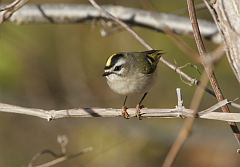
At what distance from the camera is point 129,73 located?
3.57m

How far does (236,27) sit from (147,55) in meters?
1.64

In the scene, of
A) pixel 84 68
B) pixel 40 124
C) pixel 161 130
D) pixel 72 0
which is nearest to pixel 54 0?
pixel 72 0

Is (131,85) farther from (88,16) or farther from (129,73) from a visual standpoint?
(88,16)

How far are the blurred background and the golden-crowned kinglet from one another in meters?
2.82

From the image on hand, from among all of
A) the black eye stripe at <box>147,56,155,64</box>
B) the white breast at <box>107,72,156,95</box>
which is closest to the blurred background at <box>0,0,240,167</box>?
the black eye stripe at <box>147,56,155,64</box>

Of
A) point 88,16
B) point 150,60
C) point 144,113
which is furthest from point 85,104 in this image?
point 144,113

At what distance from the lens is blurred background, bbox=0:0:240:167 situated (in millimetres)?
6648

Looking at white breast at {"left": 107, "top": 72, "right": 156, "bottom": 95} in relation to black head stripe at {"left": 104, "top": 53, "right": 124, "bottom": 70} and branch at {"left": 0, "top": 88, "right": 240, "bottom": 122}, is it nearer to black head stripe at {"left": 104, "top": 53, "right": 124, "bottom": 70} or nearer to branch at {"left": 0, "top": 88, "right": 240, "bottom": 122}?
black head stripe at {"left": 104, "top": 53, "right": 124, "bottom": 70}

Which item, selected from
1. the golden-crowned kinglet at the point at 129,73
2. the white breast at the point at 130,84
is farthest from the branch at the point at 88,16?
the white breast at the point at 130,84

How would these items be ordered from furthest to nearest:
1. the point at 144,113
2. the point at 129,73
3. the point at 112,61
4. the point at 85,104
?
the point at 85,104 → the point at 129,73 → the point at 112,61 → the point at 144,113

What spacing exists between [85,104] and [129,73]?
3.14 meters

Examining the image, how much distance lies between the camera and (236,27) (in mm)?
2035

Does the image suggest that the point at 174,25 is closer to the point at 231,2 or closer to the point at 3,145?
the point at 231,2

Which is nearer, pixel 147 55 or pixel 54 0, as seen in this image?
pixel 147 55
